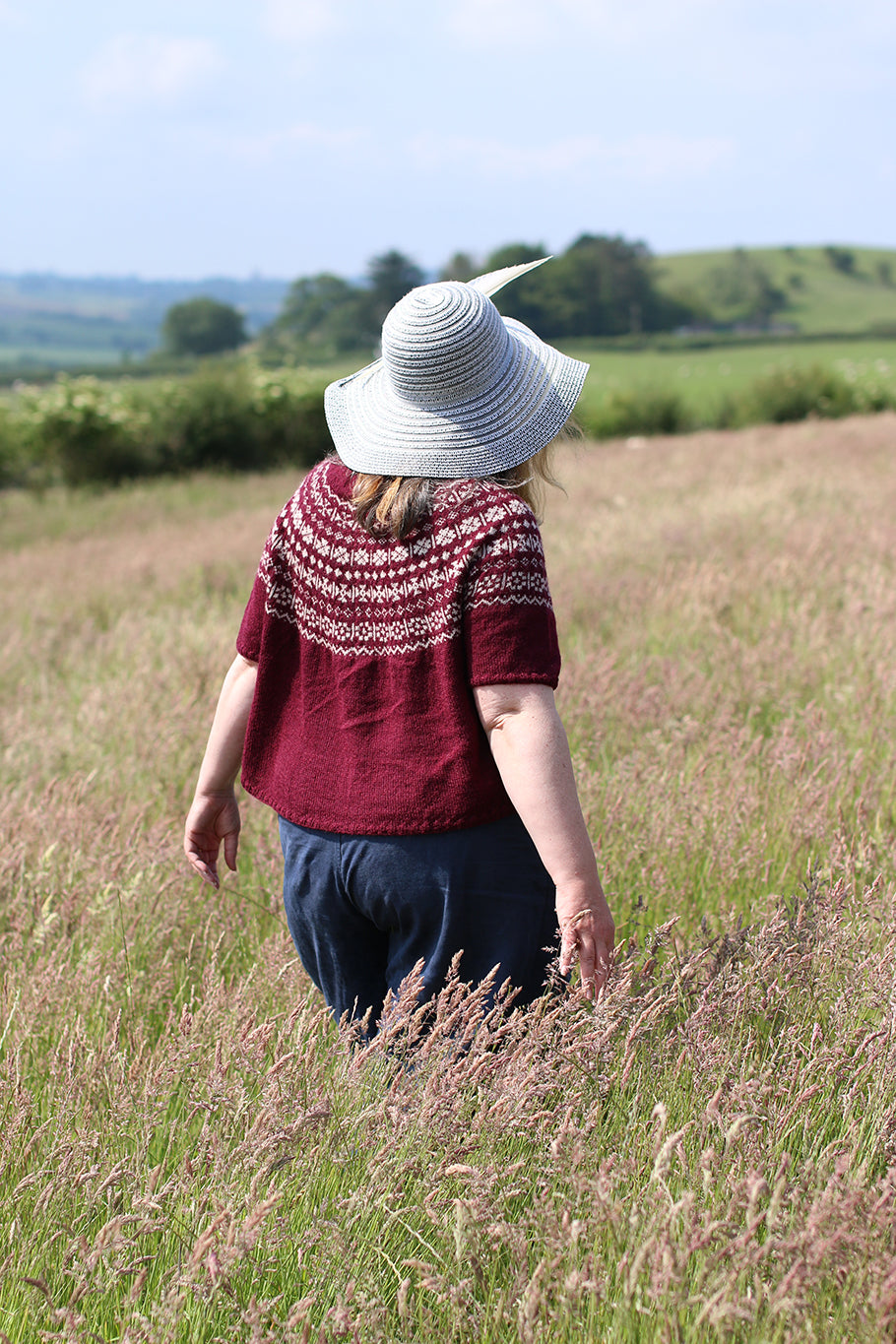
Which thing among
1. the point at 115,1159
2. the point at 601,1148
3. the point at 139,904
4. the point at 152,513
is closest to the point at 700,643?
the point at 139,904

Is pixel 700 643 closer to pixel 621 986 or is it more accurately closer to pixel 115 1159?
pixel 621 986

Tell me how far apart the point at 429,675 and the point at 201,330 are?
7407 cm

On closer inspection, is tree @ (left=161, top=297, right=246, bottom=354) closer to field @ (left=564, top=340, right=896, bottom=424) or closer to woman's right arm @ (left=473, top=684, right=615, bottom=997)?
field @ (left=564, top=340, right=896, bottom=424)

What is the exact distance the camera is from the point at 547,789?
1.66m

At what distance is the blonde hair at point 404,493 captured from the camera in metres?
1.70

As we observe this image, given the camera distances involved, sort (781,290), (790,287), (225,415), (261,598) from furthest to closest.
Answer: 1. (790,287)
2. (781,290)
3. (225,415)
4. (261,598)

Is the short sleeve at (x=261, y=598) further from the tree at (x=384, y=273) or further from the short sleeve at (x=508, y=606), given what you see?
the tree at (x=384, y=273)

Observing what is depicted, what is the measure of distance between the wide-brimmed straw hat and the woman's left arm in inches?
22.4

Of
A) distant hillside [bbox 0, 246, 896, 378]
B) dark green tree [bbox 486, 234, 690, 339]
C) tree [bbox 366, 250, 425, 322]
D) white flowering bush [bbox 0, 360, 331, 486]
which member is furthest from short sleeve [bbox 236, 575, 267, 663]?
distant hillside [bbox 0, 246, 896, 378]

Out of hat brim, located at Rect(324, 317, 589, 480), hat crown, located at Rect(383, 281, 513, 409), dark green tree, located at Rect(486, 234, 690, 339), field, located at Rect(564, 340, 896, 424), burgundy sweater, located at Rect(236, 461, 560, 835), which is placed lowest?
field, located at Rect(564, 340, 896, 424)

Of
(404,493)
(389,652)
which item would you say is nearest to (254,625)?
(389,652)

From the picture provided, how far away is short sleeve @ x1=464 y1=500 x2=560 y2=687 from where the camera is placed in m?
1.64

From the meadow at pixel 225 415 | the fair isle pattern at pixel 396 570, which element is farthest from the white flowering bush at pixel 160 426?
the fair isle pattern at pixel 396 570

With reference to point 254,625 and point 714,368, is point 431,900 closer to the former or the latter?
point 254,625
